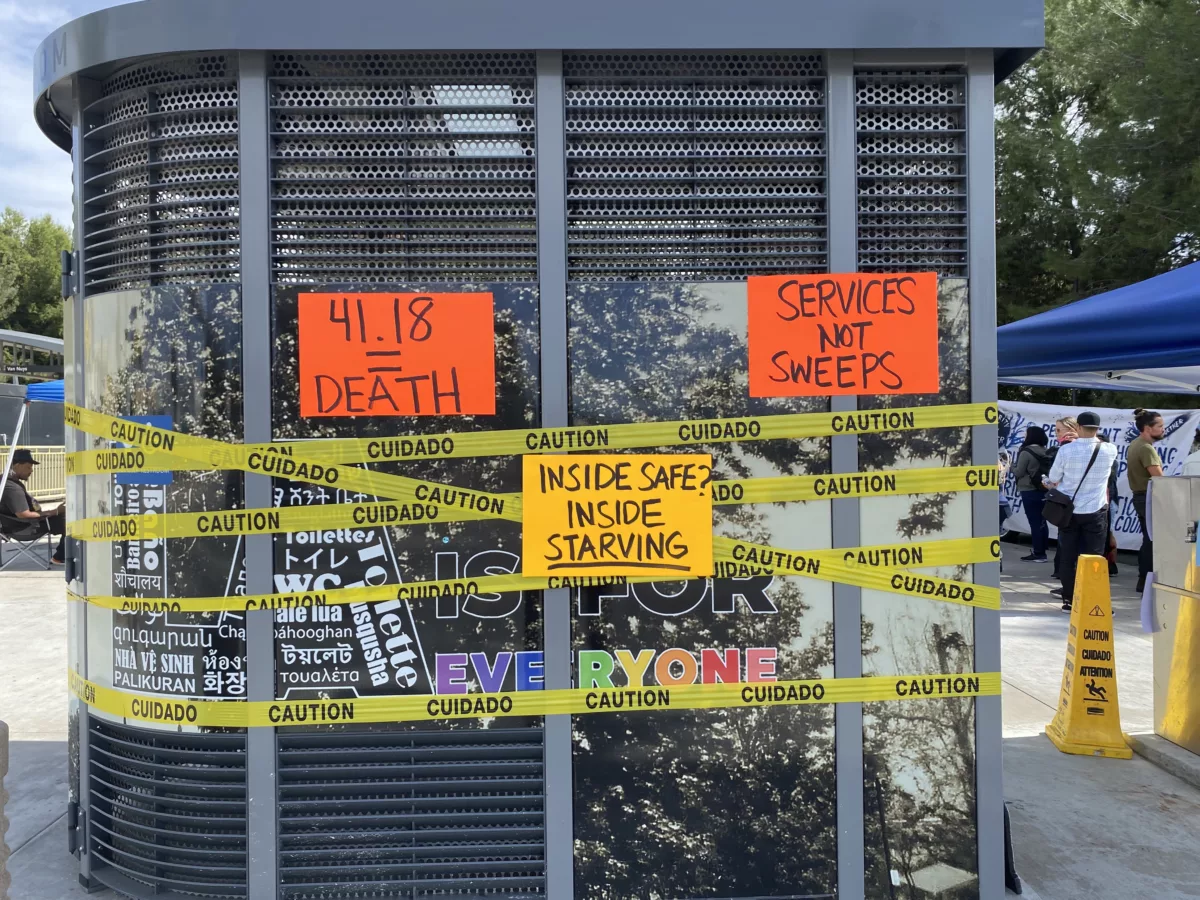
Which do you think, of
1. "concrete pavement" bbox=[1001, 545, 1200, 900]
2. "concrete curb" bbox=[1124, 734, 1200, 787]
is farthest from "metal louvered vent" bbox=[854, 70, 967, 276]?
"concrete curb" bbox=[1124, 734, 1200, 787]

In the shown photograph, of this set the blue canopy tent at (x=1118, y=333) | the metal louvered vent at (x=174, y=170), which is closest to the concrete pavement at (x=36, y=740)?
the metal louvered vent at (x=174, y=170)

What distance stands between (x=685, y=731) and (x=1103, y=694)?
10.7 ft

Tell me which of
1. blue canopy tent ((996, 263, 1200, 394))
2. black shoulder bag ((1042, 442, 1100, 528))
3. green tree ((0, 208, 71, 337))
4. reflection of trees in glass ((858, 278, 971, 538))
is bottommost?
black shoulder bag ((1042, 442, 1100, 528))

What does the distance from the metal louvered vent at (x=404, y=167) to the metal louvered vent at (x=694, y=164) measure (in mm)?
239

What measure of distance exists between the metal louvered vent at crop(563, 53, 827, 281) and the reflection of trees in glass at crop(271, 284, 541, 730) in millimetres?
341

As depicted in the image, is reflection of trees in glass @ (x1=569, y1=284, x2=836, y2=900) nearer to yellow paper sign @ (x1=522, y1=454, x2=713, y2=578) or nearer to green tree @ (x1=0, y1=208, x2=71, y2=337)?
yellow paper sign @ (x1=522, y1=454, x2=713, y2=578)

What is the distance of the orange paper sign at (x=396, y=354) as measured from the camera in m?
3.33

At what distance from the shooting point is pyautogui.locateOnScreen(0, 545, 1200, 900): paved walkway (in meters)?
3.76

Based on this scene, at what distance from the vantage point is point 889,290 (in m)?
3.39

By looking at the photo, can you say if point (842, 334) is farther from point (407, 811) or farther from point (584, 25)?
point (407, 811)

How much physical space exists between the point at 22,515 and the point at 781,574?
11.3 metres

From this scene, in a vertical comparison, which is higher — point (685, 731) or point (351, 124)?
point (351, 124)

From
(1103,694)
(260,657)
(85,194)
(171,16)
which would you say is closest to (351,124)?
(171,16)

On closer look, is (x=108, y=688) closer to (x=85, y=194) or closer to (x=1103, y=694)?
(x=85, y=194)
